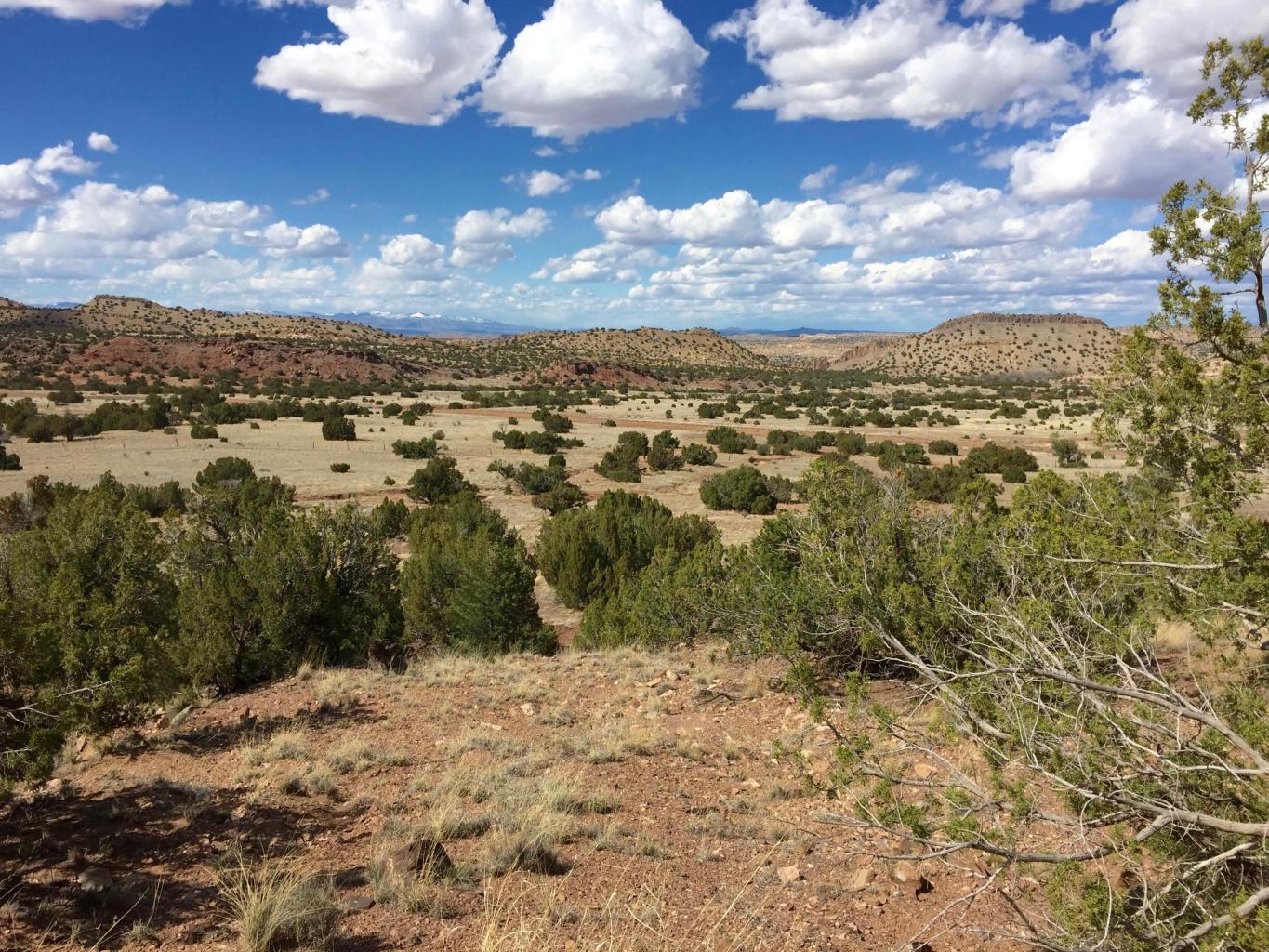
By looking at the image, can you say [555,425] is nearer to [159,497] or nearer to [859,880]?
[159,497]

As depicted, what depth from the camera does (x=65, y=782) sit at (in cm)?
632

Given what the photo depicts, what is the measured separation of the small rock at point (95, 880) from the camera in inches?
179

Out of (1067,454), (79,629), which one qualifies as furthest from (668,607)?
(1067,454)

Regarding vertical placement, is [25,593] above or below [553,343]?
below

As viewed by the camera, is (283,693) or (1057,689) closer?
(1057,689)

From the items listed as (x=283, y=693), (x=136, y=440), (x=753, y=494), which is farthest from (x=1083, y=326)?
(x=283, y=693)

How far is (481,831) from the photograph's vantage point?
220 inches

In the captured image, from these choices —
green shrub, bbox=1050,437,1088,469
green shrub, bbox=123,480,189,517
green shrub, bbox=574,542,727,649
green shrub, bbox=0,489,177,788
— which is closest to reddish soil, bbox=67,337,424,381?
green shrub, bbox=123,480,189,517

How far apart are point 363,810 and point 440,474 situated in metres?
21.1

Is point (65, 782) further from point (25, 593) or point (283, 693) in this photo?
point (25, 593)

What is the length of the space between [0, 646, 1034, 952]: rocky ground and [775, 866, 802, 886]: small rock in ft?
0.08

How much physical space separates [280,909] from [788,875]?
308 centimetres

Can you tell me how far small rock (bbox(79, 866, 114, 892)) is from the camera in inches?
179

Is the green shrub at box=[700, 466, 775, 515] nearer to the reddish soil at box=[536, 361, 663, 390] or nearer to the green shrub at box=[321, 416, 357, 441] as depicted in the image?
the green shrub at box=[321, 416, 357, 441]
